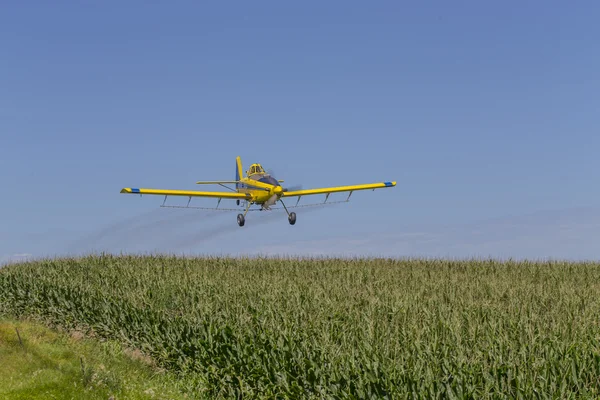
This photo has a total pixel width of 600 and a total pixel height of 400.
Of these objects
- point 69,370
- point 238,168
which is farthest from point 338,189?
point 69,370

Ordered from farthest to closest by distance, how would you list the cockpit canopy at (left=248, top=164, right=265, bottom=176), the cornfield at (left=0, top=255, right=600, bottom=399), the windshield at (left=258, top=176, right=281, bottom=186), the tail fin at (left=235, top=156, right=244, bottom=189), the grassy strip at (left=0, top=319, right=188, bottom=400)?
the tail fin at (left=235, top=156, right=244, bottom=189) → the cockpit canopy at (left=248, top=164, right=265, bottom=176) → the windshield at (left=258, top=176, right=281, bottom=186) → the grassy strip at (left=0, top=319, right=188, bottom=400) → the cornfield at (left=0, top=255, right=600, bottom=399)

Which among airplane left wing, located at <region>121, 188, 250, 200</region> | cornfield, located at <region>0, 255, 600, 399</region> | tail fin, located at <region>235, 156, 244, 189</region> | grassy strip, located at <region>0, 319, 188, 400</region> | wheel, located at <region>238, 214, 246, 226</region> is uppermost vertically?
tail fin, located at <region>235, 156, 244, 189</region>

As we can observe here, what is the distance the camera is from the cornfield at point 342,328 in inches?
382

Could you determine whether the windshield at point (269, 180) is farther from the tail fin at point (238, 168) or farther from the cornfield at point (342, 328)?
the tail fin at point (238, 168)

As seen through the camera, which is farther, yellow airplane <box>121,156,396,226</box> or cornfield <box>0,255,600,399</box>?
yellow airplane <box>121,156,396,226</box>

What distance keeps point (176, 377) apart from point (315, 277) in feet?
29.3

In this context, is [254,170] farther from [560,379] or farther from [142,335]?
[560,379]

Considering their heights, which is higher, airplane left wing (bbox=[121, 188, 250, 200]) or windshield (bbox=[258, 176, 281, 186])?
windshield (bbox=[258, 176, 281, 186])

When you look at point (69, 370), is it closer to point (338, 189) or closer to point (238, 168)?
point (338, 189)

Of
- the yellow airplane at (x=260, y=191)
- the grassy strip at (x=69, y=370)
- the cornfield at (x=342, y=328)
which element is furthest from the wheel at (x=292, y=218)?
the grassy strip at (x=69, y=370)

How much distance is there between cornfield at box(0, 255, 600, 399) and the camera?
9703 millimetres

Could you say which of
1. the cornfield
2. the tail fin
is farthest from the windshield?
the tail fin

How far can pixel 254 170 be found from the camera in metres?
42.1

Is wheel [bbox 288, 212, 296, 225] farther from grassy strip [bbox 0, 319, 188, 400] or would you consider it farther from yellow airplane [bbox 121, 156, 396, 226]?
grassy strip [bbox 0, 319, 188, 400]
